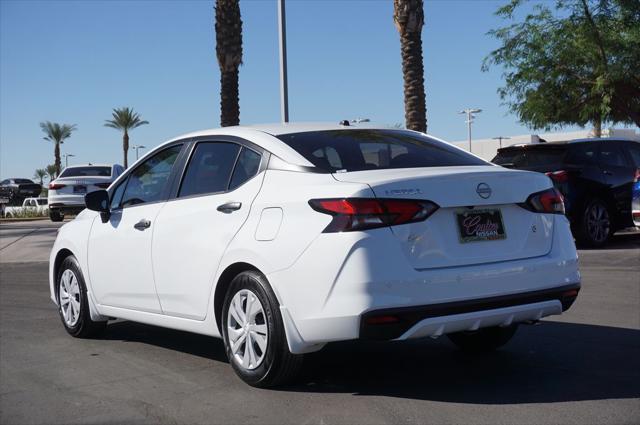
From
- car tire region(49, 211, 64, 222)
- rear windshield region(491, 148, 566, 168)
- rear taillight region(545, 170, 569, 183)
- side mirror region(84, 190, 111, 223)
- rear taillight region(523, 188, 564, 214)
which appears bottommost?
rear taillight region(523, 188, 564, 214)

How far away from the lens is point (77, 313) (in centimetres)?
736

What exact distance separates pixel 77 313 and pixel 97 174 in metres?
19.2

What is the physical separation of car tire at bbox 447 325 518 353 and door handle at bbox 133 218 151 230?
237 cm

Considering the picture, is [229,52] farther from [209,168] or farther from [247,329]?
[247,329]

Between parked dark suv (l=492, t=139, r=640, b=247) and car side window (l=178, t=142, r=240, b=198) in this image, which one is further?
parked dark suv (l=492, t=139, r=640, b=247)

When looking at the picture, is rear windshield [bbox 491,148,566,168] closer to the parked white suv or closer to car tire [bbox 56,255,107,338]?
car tire [bbox 56,255,107,338]

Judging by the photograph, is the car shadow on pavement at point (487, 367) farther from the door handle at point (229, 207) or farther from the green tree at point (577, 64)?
the green tree at point (577, 64)

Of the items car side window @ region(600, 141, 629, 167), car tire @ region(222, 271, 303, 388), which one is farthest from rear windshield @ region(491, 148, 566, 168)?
car tire @ region(222, 271, 303, 388)

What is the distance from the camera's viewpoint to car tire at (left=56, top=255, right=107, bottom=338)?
287 inches

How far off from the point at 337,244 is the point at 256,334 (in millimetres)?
910

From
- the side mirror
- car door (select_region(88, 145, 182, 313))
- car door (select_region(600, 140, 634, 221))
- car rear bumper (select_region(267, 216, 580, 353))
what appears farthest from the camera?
car door (select_region(600, 140, 634, 221))

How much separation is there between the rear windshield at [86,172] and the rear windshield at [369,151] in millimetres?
20869

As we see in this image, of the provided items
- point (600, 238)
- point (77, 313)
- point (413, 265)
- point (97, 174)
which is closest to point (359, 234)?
point (413, 265)

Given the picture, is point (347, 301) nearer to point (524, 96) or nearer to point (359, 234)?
point (359, 234)
